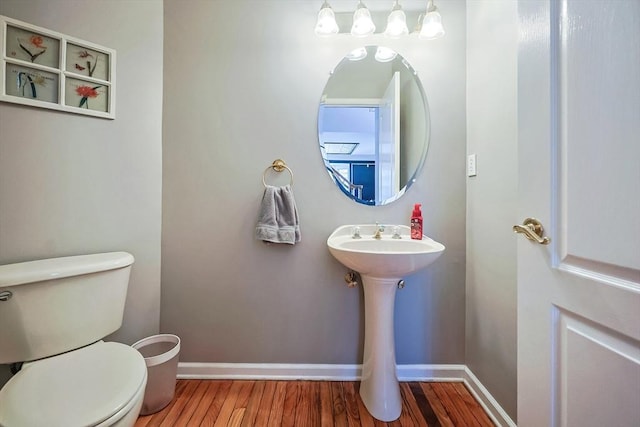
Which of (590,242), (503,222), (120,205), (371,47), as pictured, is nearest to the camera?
(590,242)

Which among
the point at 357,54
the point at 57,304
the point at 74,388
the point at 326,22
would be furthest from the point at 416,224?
the point at 57,304

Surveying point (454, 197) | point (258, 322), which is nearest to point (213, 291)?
point (258, 322)

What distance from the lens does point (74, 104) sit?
46.2 inches

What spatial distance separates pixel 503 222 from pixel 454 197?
0.32 meters

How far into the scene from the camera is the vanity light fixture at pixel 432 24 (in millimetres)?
1294

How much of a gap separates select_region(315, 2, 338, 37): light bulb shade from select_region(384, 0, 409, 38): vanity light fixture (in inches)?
11.1

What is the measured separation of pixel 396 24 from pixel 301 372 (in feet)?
6.40

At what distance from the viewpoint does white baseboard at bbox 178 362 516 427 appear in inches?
55.7

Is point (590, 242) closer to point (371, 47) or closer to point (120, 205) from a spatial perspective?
point (371, 47)

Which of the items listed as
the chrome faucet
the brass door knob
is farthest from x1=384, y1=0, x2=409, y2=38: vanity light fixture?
the brass door knob

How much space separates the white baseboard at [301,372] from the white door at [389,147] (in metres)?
0.97

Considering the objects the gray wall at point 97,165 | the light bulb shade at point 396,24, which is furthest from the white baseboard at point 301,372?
the light bulb shade at point 396,24

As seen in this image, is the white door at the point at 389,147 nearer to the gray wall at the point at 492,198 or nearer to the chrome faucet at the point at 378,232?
the chrome faucet at the point at 378,232

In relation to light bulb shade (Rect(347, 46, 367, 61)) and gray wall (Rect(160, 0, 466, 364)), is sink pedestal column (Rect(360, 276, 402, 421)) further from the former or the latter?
light bulb shade (Rect(347, 46, 367, 61))
